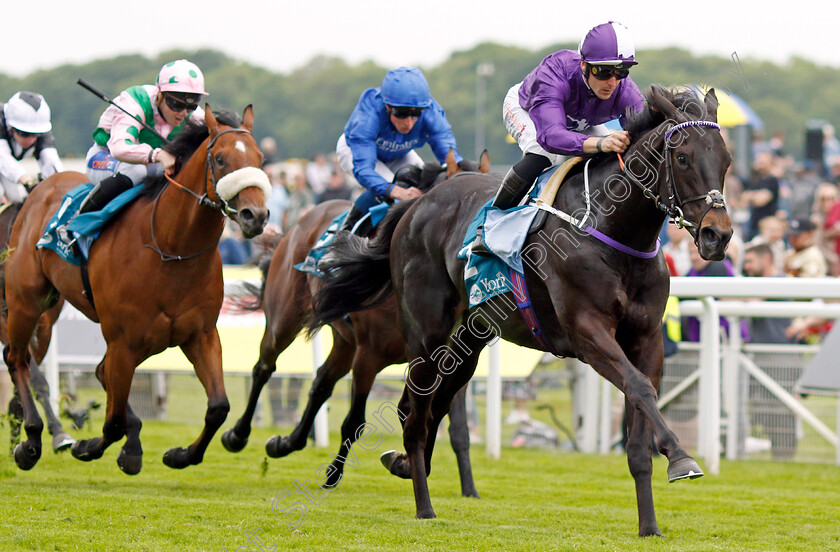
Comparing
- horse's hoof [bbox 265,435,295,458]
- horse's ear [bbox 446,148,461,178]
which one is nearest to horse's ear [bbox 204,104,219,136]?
horse's ear [bbox 446,148,461,178]

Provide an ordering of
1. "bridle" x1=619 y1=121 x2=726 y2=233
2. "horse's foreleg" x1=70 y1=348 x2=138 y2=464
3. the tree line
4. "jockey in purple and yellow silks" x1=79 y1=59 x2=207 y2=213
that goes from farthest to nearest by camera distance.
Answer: the tree line → "jockey in purple and yellow silks" x1=79 y1=59 x2=207 y2=213 → "horse's foreleg" x1=70 y1=348 x2=138 y2=464 → "bridle" x1=619 y1=121 x2=726 y2=233

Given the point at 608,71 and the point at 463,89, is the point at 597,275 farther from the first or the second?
the point at 463,89

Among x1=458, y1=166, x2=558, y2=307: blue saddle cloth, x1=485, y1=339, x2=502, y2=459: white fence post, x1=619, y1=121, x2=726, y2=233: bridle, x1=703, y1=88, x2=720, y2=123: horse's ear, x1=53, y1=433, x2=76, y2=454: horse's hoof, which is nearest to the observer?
x1=619, y1=121, x2=726, y2=233: bridle

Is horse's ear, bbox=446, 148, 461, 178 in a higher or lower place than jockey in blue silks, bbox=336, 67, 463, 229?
lower

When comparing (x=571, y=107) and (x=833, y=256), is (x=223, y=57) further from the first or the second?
(x=571, y=107)

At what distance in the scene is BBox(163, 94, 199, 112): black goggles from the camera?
6.11 m

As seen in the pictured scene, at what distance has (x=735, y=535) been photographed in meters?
4.94

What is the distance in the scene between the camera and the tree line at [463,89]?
56500 mm

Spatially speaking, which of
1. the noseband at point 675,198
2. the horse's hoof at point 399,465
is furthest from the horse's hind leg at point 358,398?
the noseband at point 675,198

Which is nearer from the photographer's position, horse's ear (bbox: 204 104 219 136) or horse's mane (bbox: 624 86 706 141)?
horse's mane (bbox: 624 86 706 141)

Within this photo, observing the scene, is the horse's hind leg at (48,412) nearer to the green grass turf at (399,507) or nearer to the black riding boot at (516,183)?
the green grass turf at (399,507)

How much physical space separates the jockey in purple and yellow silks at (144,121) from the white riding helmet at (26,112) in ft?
3.70

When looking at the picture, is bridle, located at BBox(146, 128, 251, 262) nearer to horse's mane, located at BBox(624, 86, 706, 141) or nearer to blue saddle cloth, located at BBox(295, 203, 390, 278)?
blue saddle cloth, located at BBox(295, 203, 390, 278)

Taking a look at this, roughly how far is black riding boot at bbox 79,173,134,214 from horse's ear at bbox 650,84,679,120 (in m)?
3.07
